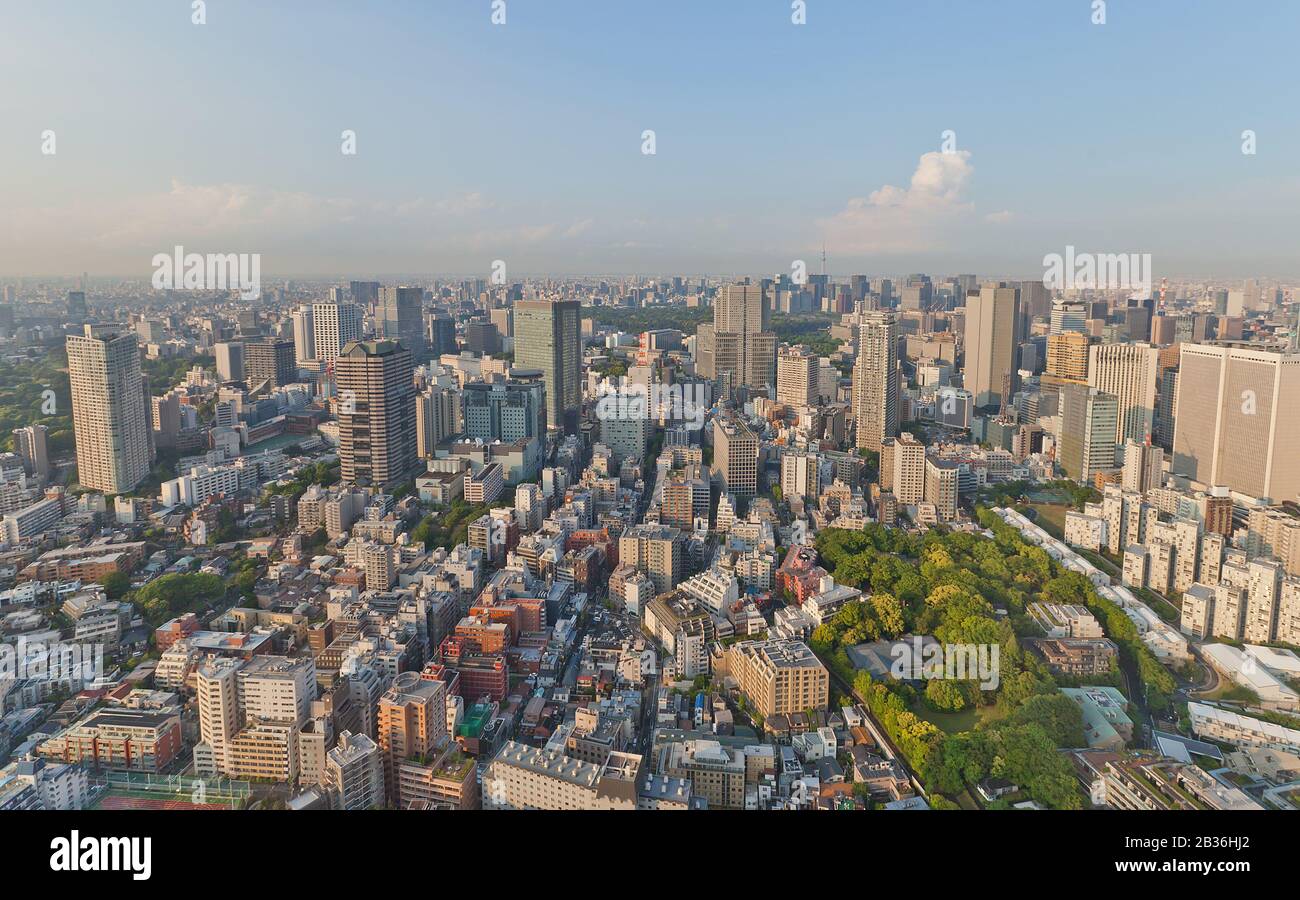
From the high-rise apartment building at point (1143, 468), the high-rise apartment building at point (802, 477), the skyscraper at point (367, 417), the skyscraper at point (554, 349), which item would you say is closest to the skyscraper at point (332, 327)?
the skyscraper at point (554, 349)

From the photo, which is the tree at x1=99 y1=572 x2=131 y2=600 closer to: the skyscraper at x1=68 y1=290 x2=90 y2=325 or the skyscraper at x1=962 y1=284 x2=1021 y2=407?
the skyscraper at x1=68 y1=290 x2=90 y2=325

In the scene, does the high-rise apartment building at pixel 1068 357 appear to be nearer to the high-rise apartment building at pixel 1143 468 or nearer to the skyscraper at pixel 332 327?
the high-rise apartment building at pixel 1143 468

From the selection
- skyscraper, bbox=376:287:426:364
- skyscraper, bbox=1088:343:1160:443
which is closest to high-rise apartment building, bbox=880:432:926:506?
skyscraper, bbox=1088:343:1160:443

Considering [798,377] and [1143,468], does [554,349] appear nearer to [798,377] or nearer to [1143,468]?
[798,377]

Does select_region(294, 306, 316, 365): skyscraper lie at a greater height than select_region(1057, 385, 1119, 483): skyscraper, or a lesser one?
greater

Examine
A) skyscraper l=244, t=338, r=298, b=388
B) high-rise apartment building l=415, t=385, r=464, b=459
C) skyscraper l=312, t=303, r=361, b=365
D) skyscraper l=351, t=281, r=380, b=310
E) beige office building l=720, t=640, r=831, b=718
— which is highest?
skyscraper l=351, t=281, r=380, b=310
